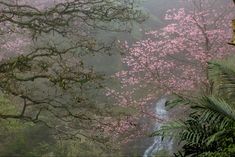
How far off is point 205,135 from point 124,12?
446 centimetres

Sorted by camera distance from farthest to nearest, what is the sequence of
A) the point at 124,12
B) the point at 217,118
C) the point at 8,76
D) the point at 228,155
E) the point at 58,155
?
the point at 58,155, the point at 124,12, the point at 8,76, the point at 217,118, the point at 228,155

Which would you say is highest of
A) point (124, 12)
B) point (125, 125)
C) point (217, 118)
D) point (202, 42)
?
point (124, 12)

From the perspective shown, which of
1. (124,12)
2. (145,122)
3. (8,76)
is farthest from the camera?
(145,122)

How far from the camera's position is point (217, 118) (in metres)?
8.23

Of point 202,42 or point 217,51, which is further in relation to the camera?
point 202,42

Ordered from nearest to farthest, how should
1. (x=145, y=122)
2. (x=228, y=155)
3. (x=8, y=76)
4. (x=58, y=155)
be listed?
(x=228, y=155)
(x=8, y=76)
(x=58, y=155)
(x=145, y=122)

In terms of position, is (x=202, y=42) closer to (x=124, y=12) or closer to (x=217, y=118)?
(x=124, y=12)

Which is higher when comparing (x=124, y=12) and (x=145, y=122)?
(x=124, y=12)

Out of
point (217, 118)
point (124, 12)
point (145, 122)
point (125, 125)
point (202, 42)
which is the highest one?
point (124, 12)

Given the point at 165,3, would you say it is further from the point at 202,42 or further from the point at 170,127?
the point at 170,127

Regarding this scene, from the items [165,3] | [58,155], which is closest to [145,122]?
[58,155]

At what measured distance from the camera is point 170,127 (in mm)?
8430

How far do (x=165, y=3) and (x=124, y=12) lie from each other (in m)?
35.4

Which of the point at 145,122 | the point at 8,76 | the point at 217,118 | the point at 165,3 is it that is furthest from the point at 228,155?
the point at 165,3
